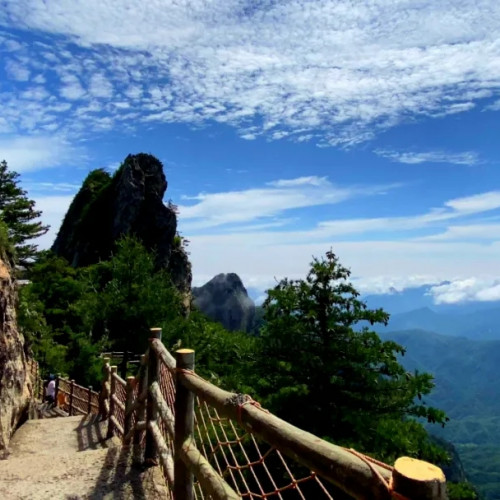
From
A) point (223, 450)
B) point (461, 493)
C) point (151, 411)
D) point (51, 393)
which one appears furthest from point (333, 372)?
point (51, 393)

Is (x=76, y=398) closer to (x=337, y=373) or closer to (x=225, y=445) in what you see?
(x=337, y=373)

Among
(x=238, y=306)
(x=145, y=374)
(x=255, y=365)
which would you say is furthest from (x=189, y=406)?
(x=238, y=306)

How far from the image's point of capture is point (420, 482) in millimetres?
1496

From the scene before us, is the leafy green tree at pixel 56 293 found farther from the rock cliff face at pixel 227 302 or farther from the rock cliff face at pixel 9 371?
the rock cliff face at pixel 227 302

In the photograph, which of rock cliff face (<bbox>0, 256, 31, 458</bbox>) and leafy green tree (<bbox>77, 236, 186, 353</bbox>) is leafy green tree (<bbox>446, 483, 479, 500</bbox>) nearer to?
rock cliff face (<bbox>0, 256, 31, 458</bbox>)

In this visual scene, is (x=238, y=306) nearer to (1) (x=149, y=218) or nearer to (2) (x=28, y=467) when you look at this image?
(1) (x=149, y=218)

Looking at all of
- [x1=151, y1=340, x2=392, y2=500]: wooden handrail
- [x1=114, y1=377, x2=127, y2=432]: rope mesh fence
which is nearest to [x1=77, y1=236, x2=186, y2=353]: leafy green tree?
[x1=114, y1=377, x2=127, y2=432]: rope mesh fence

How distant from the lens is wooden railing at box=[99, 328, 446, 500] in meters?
1.65

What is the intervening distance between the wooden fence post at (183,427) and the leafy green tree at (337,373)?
8.90 metres

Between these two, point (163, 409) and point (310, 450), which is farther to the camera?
point (163, 409)

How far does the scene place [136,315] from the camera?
2350 cm

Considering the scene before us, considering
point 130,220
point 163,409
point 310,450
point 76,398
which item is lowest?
point 76,398

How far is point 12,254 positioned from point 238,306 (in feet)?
291

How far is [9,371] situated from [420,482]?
10.00 metres
